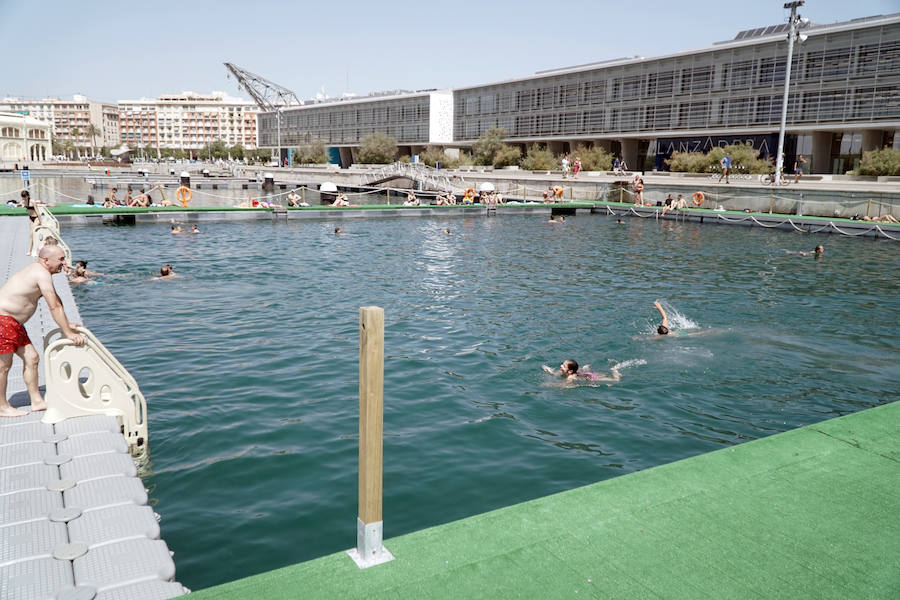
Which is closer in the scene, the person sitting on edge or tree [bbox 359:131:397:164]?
the person sitting on edge

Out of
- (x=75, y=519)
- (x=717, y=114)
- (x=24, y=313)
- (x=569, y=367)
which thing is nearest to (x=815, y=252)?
(x=569, y=367)

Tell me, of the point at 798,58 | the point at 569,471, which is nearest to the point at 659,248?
the point at 569,471

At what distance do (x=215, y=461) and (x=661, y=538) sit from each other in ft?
15.9

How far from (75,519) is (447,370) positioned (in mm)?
6417

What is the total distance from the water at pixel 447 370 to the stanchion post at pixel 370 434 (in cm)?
179

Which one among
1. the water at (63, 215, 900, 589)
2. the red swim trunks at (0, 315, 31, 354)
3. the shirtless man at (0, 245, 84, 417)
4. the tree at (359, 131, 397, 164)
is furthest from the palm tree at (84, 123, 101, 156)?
the red swim trunks at (0, 315, 31, 354)

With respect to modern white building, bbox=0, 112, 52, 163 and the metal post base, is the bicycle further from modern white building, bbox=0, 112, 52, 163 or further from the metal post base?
modern white building, bbox=0, 112, 52, 163

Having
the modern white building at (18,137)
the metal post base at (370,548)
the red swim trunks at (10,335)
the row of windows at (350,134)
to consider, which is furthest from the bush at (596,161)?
the modern white building at (18,137)

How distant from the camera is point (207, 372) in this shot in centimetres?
993

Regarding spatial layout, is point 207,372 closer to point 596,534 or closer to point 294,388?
point 294,388

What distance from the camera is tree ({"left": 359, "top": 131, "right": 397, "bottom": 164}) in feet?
293

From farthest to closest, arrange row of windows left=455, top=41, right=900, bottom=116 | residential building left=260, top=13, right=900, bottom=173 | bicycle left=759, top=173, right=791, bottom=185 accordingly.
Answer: residential building left=260, top=13, right=900, bottom=173 < row of windows left=455, top=41, right=900, bottom=116 < bicycle left=759, top=173, right=791, bottom=185

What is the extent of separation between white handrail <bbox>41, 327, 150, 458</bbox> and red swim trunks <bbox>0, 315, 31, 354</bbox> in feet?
0.79

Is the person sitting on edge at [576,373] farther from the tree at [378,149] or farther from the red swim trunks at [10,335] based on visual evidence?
the tree at [378,149]
